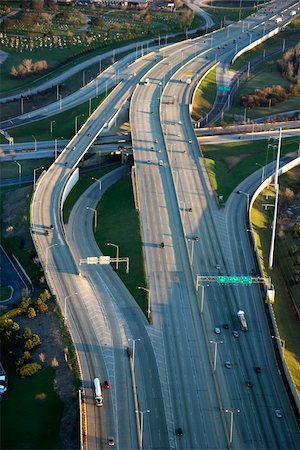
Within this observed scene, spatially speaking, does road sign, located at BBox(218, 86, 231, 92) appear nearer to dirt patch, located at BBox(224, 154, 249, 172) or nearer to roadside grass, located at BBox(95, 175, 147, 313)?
dirt patch, located at BBox(224, 154, 249, 172)

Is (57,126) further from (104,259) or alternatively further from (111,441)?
(111,441)

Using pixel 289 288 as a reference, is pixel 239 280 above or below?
above

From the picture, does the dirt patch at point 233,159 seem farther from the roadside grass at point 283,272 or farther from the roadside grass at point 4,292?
the roadside grass at point 4,292

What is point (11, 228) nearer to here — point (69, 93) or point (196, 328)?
point (196, 328)

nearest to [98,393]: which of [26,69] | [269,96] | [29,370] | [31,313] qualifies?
[29,370]

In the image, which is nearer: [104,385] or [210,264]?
[104,385]

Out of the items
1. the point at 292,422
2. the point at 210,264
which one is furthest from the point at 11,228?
the point at 292,422
